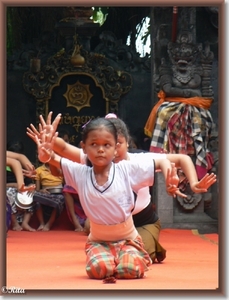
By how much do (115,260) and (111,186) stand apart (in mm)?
519

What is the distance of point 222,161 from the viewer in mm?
4645

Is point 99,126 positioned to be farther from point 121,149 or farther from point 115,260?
point 115,260

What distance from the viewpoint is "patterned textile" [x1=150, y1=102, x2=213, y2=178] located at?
1125cm

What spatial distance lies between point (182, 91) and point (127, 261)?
573cm

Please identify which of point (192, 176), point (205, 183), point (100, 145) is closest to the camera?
point (205, 183)

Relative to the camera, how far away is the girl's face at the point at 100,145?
575 centimetres

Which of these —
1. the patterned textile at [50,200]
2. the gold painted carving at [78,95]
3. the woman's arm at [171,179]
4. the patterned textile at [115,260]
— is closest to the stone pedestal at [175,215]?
the patterned textile at [50,200]

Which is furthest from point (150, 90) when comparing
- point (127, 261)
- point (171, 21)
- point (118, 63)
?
point (127, 261)

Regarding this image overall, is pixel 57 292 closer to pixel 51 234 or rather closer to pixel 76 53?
pixel 51 234

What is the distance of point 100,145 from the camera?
18.9ft

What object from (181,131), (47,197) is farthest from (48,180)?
(181,131)

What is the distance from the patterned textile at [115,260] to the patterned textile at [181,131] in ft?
17.2

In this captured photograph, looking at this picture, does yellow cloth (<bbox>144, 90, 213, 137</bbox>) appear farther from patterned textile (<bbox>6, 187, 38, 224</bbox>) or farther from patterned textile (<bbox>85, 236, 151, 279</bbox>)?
patterned textile (<bbox>85, 236, 151, 279</bbox>)

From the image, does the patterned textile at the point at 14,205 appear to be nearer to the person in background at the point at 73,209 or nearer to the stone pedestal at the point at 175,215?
the person in background at the point at 73,209
